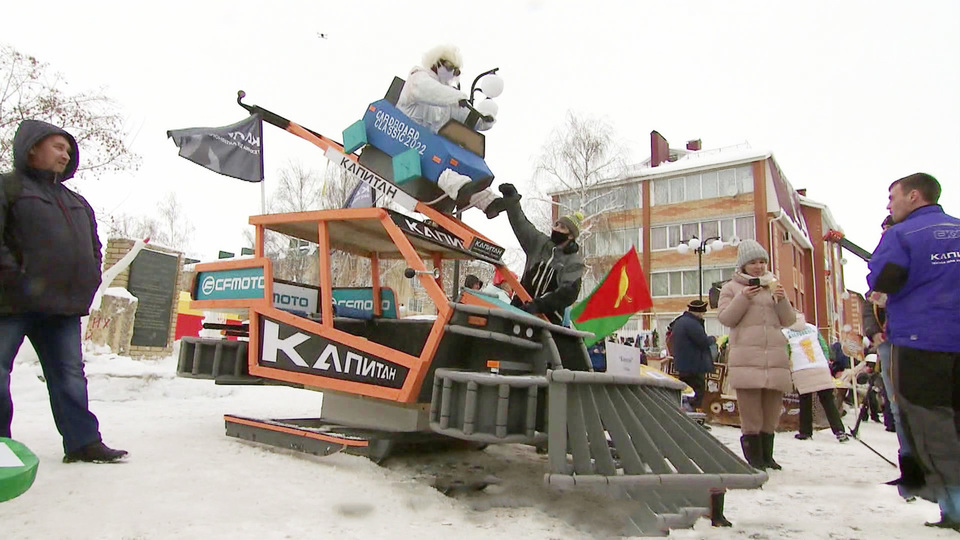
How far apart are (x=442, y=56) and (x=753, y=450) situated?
413 cm

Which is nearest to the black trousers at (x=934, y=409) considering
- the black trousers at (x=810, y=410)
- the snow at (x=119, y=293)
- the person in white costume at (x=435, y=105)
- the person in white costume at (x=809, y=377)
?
the person in white costume at (x=435, y=105)

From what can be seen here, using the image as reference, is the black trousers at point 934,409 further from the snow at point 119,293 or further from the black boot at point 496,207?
the snow at point 119,293

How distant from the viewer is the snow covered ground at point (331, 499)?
2.52 m

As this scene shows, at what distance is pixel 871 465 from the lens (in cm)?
527

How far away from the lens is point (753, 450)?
4.61 metres

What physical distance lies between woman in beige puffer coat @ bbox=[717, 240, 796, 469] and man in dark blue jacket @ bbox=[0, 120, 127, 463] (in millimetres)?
4275

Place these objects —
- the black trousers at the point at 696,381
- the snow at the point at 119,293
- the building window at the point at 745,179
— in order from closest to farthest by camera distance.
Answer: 1. the black trousers at the point at 696,381
2. the snow at the point at 119,293
3. the building window at the point at 745,179

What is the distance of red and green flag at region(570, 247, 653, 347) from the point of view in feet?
18.7

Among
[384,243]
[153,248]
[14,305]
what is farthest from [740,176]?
[14,305]

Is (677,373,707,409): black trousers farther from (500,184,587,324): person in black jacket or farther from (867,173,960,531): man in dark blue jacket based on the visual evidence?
(867,173,960,531): man in dark blue jacket

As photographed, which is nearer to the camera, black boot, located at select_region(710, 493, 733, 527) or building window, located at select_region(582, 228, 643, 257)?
black boot, located at select_region(710, 493, 733, 527)

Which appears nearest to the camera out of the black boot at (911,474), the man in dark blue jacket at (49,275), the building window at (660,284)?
the man in dark blue jacket at (49,275)

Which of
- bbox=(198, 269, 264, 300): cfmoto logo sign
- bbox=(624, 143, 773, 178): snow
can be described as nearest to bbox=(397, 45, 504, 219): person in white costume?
bbox=(198, 269, 264, 300): cfmoto logo sign

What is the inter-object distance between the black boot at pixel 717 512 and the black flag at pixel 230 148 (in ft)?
14.2
